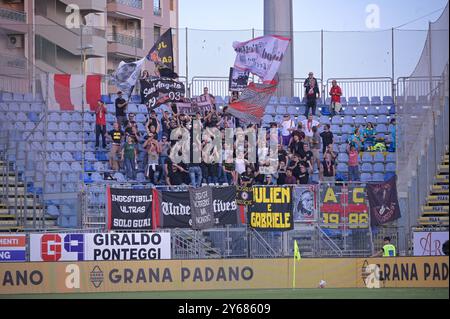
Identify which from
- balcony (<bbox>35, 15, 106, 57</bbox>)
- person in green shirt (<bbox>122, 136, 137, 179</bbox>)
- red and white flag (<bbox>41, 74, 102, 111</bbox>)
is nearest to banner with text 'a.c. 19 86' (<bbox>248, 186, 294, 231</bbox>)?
person in green shirt (<bbox>122, 136, 137, 179</bbox>)

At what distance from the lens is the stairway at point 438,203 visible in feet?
116

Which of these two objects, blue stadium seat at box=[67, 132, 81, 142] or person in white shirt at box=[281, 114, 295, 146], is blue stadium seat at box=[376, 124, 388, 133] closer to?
person in white shirt at box=[281, 114, 295, 146]

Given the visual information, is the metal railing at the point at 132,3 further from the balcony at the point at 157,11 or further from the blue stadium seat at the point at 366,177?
the blue stadium seat at the point at 366,177

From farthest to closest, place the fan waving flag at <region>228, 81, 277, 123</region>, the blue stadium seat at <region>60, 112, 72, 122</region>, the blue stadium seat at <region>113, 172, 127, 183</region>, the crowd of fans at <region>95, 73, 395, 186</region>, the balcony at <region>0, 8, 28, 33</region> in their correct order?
the balcony at <region>0, 8, 28, 33</region> → the blue stadium seat at <region>60, 112, 72, 122</region> → the fan waving flag at <region>228, 81, 277, 123</region> → the blue stadium seat at <region>113, 172, 127, 183</region> → the crowd of fans at <region>95, 73, 395, 186</region>

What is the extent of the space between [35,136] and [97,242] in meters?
6.80

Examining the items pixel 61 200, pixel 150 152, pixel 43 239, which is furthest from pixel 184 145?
pixel 43 239

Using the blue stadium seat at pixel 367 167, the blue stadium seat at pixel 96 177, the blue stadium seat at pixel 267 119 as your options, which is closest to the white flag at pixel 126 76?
the blue stadium seat at pixel 96 177

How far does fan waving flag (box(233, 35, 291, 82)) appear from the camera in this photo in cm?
4012

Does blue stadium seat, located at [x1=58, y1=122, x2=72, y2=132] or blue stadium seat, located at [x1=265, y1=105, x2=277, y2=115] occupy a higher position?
blue stadium seat, located at [x1=265, y1=105, x2=277, y2=115]

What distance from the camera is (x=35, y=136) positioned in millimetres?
38312

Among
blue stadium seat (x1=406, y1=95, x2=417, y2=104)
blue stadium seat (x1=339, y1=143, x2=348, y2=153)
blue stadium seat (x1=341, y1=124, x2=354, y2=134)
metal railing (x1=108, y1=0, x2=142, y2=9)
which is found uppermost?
metal railing (x1=108, y1=0, x2=142, y2=9)

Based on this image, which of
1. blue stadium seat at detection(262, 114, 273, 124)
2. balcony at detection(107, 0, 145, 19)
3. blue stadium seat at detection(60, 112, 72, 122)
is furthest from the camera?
balcony at detection(107, 0, 145, 19)

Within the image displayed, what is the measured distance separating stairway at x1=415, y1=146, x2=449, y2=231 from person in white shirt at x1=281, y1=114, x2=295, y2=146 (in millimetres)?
4891

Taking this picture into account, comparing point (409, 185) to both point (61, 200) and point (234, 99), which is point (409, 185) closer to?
point (234, 99)
